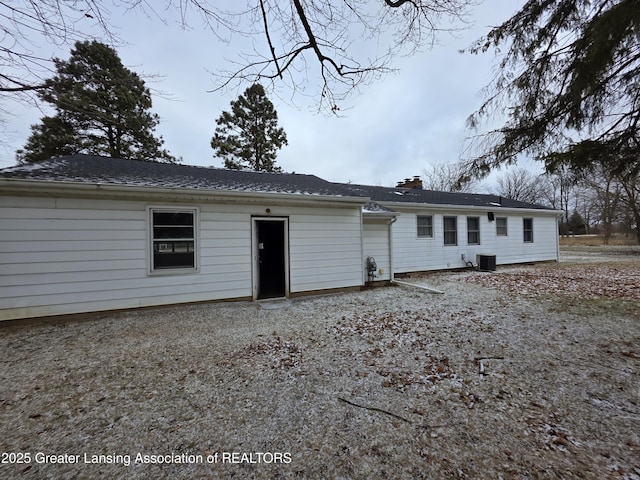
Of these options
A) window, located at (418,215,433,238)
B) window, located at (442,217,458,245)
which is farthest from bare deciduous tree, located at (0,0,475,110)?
window, located at (442,217,458,245)

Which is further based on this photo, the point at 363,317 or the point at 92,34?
the point at 363,317

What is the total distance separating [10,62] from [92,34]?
1.18 m

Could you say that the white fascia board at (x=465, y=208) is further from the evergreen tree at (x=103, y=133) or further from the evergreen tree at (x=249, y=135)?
the evergreen tree at (x=249, y=135)

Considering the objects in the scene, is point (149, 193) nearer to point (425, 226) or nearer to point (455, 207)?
point (425, 226)

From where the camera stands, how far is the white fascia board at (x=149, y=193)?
4.53m

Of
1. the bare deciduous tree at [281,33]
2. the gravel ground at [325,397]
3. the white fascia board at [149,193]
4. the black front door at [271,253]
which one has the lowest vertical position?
the gravel ground at [325,397]

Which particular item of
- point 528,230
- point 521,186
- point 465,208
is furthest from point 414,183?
point 521,186

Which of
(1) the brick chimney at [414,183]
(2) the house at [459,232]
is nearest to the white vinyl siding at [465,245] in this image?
(2) the house at [459,232]

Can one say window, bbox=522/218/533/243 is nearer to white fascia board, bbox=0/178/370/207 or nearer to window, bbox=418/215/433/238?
window, bbox=418/215/433/238

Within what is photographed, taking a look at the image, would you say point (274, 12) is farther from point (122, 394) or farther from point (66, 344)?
point (66, 344)

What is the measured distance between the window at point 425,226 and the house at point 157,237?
7.97ft

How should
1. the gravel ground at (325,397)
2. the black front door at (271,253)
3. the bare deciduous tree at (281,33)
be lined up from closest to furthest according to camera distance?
the gravel ground at (325,397), the bare deciduous tree at (281,33), the black front door at (271,253)

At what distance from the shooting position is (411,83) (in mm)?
7641

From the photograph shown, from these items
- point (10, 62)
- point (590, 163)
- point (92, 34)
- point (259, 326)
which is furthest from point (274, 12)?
point (590, 163)
